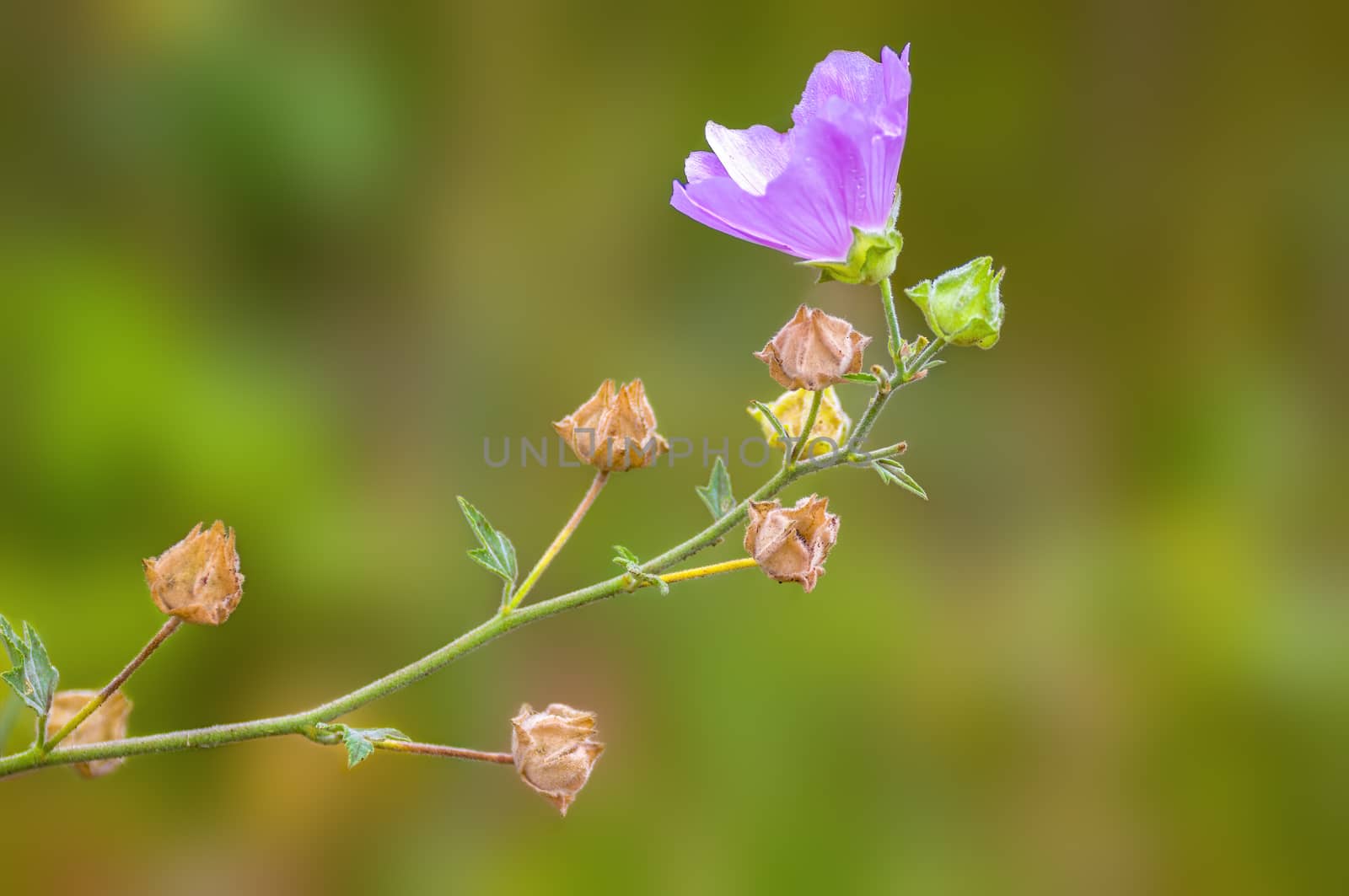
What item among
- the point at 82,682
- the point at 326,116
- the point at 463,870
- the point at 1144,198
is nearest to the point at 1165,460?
the point at 1144,198

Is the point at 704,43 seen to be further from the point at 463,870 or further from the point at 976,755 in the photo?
the point at 463,870

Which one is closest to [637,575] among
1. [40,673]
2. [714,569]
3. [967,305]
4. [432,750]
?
[714,569]

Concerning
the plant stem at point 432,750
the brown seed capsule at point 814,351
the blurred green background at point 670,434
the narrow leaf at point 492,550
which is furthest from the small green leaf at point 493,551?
the blurred green background at point 670,434

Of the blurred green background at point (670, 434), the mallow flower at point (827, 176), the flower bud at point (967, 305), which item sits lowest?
the blurred green background at point (670, 434)

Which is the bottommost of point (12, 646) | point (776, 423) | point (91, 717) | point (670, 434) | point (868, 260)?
point (670, 434)

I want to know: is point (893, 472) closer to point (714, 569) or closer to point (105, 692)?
point (714, 569)

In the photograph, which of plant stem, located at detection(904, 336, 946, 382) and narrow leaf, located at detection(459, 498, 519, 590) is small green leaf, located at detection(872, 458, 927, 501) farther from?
narrow leaf, located at detection(459, 498, 519, 590)

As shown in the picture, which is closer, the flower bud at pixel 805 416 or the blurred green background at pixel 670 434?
the flower bud at pixel 805 416

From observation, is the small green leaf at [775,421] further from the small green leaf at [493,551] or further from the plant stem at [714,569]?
the small green leaf at [493,551]
